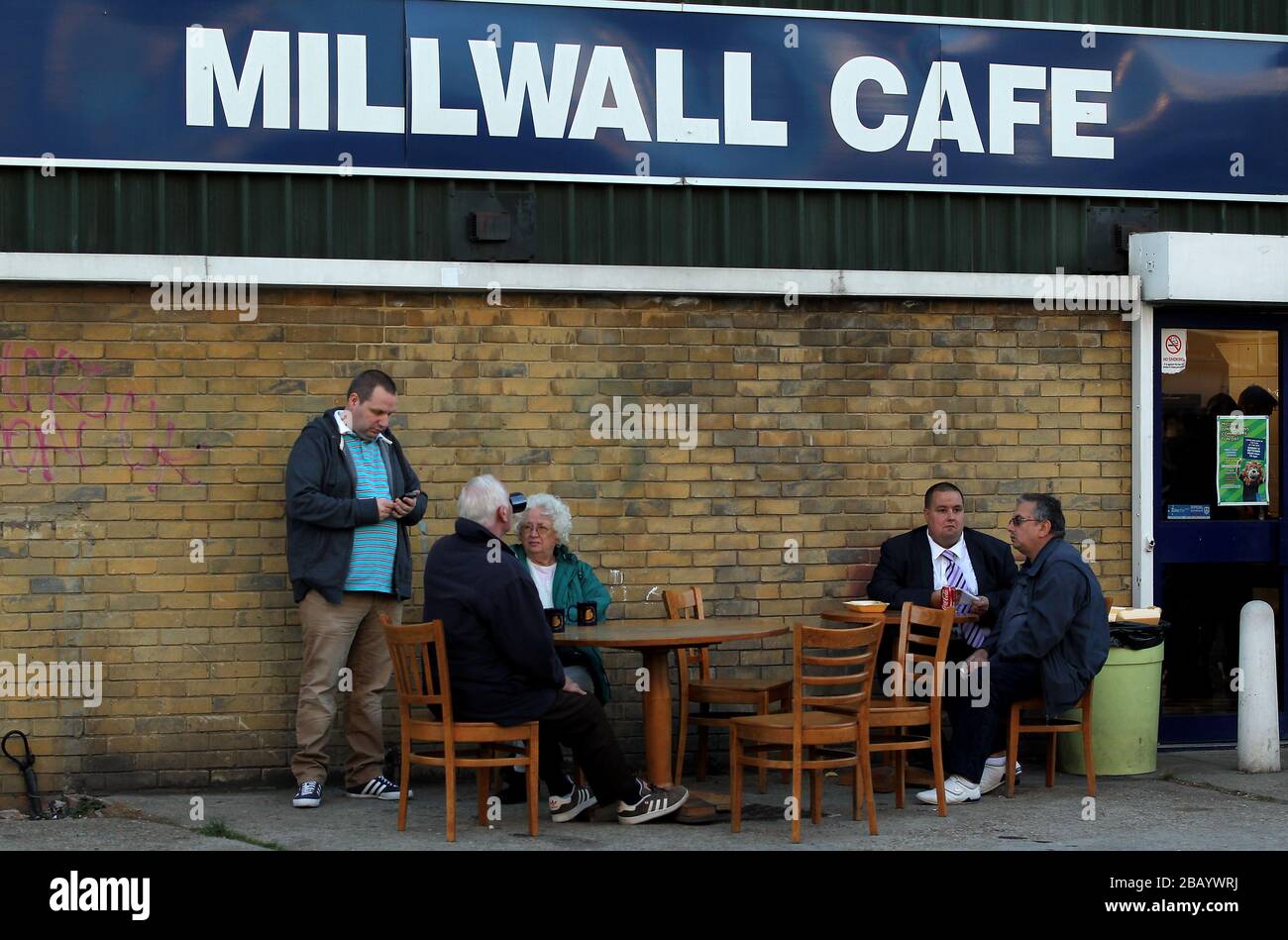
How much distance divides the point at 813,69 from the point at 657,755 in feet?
13.0

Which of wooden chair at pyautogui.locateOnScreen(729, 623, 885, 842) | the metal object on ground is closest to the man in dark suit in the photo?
wooden chair at pyautogui.locateOnScreen(729, 623, 885, 842)

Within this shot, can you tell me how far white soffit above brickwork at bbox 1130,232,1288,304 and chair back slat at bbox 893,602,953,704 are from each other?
273 cm

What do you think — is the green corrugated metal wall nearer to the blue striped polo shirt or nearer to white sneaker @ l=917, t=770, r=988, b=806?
the blue striped polo shirt

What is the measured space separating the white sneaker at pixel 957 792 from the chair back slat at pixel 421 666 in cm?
251

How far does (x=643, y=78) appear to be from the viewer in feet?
29.8

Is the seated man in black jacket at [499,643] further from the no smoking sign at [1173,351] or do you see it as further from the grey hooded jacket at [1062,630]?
the no smoking sign at [1173,351]

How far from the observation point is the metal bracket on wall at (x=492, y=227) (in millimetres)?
8844

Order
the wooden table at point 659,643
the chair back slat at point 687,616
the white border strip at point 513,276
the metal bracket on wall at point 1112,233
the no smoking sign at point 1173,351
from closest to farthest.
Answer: the wooden table at point 659,643, the white border strip at point 513,276, the chair back slat at point 687,616, the metal bracket on wall at point 1112,233, the no smoking sign at point 1173,351

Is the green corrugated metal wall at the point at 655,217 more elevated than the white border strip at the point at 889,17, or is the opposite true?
the white border strip at the point at 889,17

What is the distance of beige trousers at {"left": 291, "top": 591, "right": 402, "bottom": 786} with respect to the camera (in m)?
8.21

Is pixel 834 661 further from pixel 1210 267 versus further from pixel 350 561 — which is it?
pixel 1210 267

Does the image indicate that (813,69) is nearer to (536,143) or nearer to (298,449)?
(536,143)

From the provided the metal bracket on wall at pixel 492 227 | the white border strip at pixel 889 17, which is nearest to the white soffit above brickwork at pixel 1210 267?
the white border strip at pixel 889 17

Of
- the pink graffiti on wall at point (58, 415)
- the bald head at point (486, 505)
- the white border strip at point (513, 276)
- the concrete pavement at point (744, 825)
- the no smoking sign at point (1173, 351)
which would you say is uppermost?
the white border strip at point (513, 276)
